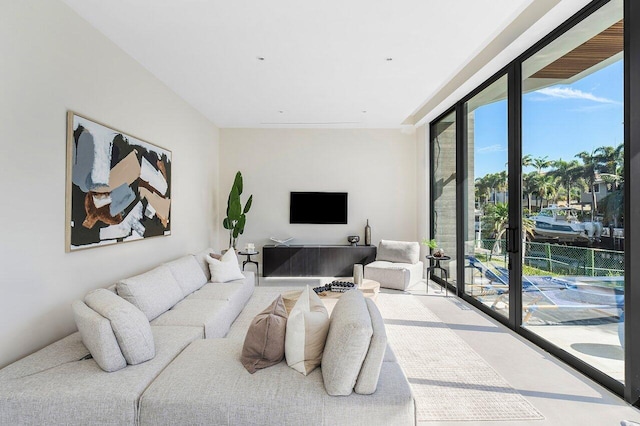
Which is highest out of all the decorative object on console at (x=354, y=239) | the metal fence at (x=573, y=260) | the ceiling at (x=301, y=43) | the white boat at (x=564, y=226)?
the ceiling at (x=301, y=43)

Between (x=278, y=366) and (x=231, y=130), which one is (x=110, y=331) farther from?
(x=231, y=130)

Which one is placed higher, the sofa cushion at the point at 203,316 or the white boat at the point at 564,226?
the white boat at the point at 564,226

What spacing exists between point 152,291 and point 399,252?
4.03m

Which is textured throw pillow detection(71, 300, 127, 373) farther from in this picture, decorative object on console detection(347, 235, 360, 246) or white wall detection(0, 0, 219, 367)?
decorative object on console detection(347, 235, 360, 246)

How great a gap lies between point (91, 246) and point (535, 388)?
357cm

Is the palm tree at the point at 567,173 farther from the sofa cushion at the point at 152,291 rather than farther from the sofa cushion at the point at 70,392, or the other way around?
the sofa cushion at the point at 152,291

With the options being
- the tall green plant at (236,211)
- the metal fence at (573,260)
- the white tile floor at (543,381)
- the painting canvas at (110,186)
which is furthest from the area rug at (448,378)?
the tall green plant at (236,211)

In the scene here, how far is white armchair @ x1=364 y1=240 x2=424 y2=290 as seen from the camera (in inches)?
209

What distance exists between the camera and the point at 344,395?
1.62 meters

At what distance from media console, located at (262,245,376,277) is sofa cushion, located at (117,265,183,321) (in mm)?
2833

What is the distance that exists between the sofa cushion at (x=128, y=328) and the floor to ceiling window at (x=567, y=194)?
3068 mm

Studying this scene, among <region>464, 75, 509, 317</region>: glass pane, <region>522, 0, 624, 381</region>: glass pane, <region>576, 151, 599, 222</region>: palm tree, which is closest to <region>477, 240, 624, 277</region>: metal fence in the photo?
<region>522, 0, 624, 381</region>: glass pane

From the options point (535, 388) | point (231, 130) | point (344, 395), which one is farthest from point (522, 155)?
point (231, 130)

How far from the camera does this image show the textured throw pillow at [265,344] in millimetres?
1863
